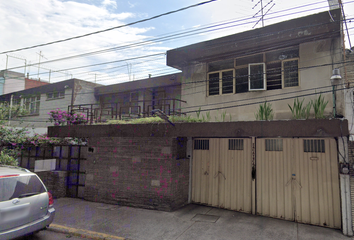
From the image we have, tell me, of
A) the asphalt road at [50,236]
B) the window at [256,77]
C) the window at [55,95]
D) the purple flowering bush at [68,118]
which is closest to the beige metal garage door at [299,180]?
the window at [256,77]

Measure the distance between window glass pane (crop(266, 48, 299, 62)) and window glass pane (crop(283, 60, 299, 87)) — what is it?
219mm

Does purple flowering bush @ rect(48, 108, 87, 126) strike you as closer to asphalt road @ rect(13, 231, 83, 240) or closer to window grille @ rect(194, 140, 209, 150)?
asphalt road @ rect(13, 231, 83, 240)

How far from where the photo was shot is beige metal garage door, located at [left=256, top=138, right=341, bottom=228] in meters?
6.52

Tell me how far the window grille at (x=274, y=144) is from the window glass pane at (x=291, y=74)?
2146mm

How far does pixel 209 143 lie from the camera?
28.4 ft

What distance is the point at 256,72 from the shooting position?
881 centimetres

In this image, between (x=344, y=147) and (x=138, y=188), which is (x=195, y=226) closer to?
(x=138, y=188)

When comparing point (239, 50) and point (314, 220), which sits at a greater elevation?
point (239, 50)

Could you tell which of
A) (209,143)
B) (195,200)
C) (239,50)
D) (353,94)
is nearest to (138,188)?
(195,200)

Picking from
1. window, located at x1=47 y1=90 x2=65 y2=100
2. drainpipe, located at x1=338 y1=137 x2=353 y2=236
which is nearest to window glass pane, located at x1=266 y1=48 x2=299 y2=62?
drainpipe, located at x1=338 y1=137 x2=353 y2=236

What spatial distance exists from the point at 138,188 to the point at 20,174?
384cm

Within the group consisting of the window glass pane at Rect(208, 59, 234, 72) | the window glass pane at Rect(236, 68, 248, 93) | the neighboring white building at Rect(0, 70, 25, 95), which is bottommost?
the window glass pane at Rect(236, 68, 248, 93)

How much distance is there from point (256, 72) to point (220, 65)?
5.09ft

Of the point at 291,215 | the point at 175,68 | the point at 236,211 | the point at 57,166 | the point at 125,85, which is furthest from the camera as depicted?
the point at 125,85
